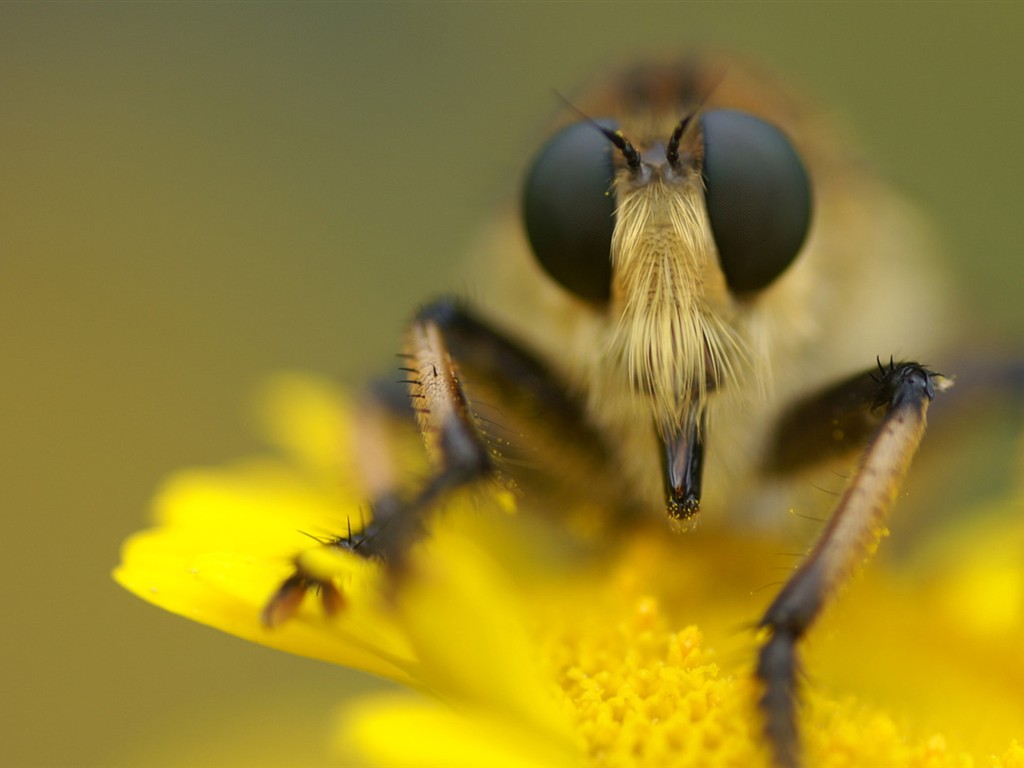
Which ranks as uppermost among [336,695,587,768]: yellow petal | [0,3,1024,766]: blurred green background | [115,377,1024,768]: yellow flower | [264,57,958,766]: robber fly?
[0,3,1024,766]: blurred green background

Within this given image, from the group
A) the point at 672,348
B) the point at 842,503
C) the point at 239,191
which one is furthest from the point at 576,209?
the point at 239,191

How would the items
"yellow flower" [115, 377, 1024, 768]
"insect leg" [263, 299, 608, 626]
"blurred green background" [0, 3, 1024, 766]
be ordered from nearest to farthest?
"yellow flower" [115, 377, 1024, 768] < "insect leg" [263, 299, 608, 626] < "blurred green background" [0, 3, 1024, 766]

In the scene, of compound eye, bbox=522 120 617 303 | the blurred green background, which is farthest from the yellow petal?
the blurred green background

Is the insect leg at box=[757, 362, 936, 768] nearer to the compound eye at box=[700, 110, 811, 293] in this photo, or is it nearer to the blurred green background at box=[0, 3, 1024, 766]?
the compound eye at box=[700, 110, 811, 293]

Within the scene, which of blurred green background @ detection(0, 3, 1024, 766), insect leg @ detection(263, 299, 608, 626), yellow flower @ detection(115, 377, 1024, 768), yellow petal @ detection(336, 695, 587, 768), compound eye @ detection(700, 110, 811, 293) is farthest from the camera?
blurred green background @ detection(0, 3, 1024, 766)

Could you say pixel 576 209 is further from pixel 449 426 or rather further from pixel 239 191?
pixel 239 191

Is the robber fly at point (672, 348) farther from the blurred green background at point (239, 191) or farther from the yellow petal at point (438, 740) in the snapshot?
the blurred green background at point (239, 191)

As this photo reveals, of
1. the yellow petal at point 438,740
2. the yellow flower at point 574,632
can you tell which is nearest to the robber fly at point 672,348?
the yellow flower at point 574,632
